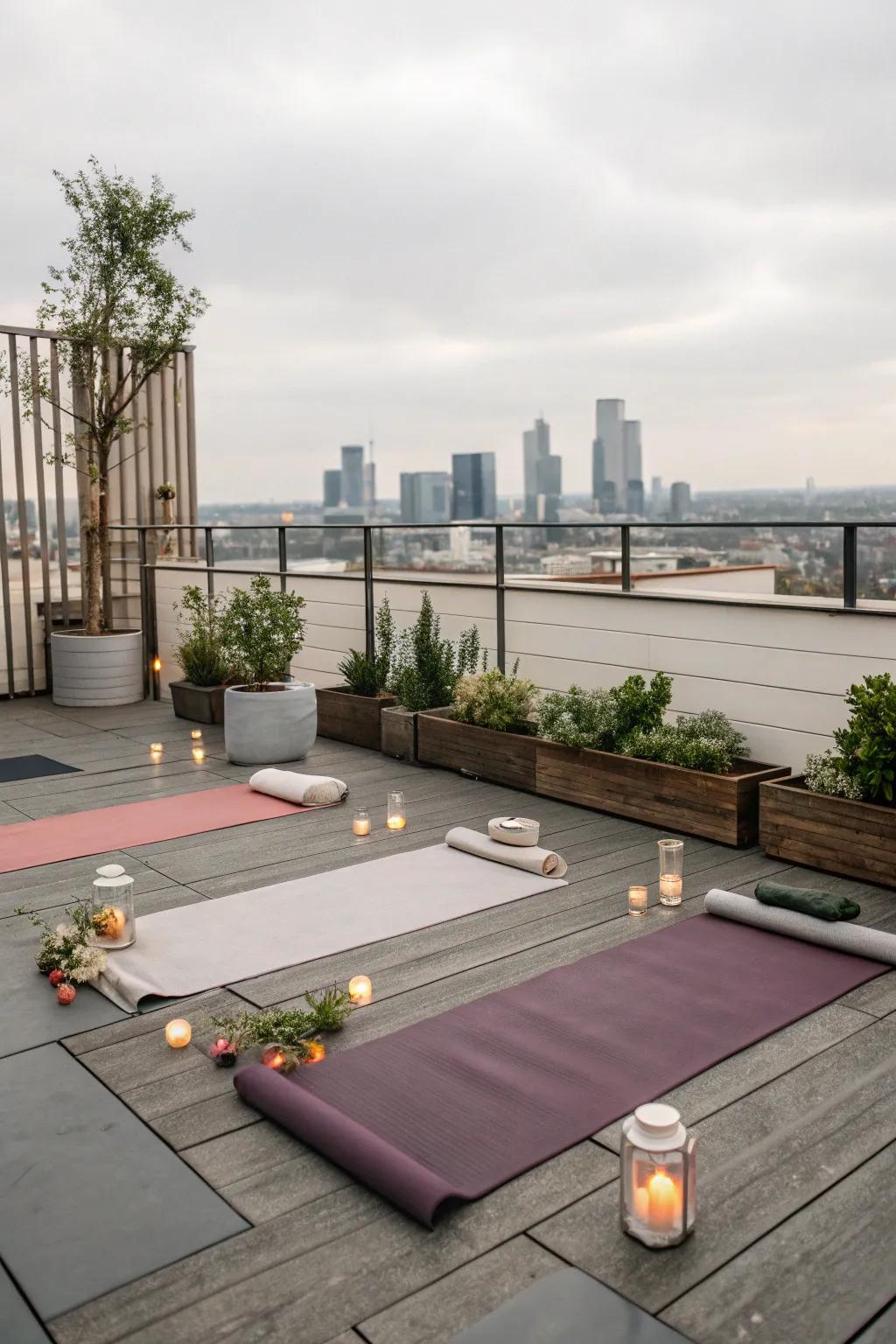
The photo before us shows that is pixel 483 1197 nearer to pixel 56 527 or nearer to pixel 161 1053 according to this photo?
pixel 161 1053

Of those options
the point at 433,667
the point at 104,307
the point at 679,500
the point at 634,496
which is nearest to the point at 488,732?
the point at 433,667

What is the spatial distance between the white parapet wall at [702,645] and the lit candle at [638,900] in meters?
1.30

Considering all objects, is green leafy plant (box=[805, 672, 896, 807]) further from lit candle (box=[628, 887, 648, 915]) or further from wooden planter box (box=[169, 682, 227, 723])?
wooden planter box (box=[169, 682, 227, 723])

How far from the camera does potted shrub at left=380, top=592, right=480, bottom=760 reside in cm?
596

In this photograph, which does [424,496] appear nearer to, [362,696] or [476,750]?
[362,696]

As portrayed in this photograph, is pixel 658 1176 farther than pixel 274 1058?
No

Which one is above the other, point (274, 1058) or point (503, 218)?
point (503, 218)

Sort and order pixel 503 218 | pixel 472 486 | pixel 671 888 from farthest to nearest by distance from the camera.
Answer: pixel 503 218 < pixel 472 486 < pixel 671 888

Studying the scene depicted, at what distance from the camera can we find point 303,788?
5031mm

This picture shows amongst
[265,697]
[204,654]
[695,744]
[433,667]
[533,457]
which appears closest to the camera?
[695,744]

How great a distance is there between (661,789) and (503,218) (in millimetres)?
7270

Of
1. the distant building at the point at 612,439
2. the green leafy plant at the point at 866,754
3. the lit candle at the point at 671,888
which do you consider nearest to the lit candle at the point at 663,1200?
the lit candle at the point at 671,888

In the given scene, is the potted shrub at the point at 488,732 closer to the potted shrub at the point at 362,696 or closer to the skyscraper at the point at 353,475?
the potted shrub at the point at 362,696

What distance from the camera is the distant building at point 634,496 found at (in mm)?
6965
